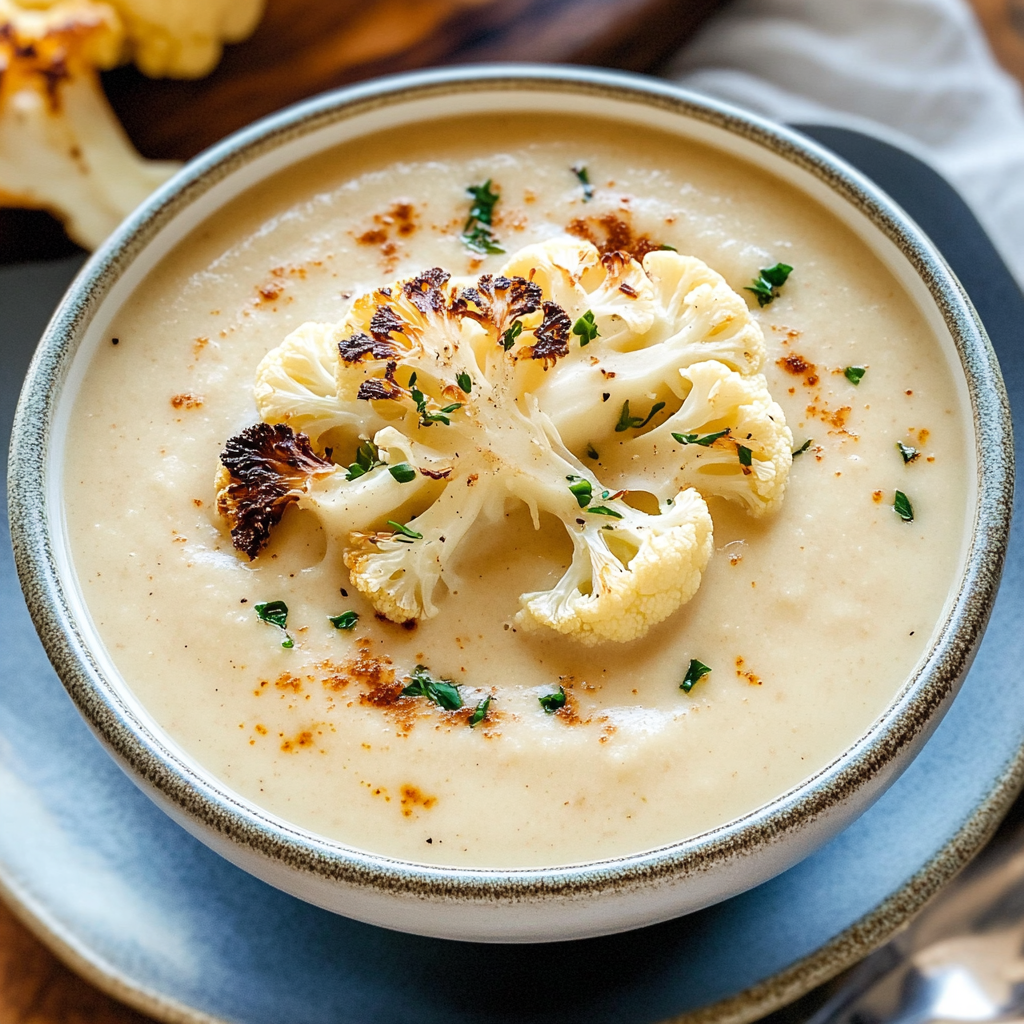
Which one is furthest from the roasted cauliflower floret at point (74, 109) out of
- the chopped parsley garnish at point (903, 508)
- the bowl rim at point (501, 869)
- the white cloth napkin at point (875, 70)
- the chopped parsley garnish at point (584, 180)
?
the chopped parsley garnish at point (903, 508)

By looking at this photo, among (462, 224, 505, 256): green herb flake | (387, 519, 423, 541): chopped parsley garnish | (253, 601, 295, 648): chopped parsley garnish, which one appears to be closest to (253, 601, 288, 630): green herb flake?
(253, 601, 295, 648): chopped parsley garnish

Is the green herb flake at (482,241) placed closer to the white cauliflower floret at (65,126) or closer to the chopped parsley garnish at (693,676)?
the chopped parsley garnish at (693,676)

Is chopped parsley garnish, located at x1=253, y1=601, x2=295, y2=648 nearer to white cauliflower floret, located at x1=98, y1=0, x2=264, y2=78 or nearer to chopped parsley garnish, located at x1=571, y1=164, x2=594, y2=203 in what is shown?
chopped parsley garnish, located at x1=571, y1=164, x2=594, y2=203

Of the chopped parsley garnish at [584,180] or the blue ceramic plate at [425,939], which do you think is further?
the chopped parsley garnish at [584,180]

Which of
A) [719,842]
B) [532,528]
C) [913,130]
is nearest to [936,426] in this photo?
[532,528]

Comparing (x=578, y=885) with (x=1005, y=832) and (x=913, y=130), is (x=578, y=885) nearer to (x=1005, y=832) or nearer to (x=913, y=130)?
(x=1005, y=832)
